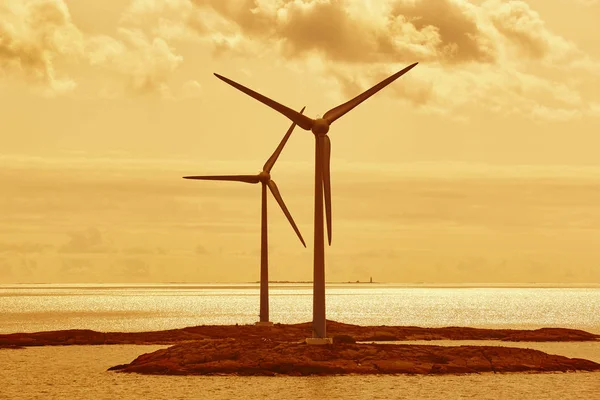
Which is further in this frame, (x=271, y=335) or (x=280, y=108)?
(x=271, y=335)

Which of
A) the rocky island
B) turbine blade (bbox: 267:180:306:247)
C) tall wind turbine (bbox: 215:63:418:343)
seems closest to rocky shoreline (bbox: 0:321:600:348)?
turbine blade (bbox: 267:180:306:247)

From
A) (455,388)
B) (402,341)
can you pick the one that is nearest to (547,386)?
(455,388)

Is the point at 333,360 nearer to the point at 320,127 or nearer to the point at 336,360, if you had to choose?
the point at 336,360

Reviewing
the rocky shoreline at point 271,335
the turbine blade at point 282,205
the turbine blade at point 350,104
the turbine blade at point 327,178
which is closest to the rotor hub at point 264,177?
the turbine blade at point 282,205

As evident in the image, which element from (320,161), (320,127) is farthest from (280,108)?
(320,161)

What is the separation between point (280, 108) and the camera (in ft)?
216

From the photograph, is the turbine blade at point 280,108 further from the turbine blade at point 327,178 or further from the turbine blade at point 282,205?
the turbine blade at point 282,205

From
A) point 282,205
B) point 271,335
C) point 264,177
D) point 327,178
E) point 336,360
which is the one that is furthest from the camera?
point 264,177

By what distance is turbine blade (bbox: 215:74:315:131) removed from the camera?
210 feet

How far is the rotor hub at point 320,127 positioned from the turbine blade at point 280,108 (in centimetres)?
30

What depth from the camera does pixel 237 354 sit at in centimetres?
6612

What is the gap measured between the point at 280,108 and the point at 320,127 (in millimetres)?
3500

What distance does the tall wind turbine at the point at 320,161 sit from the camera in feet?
204

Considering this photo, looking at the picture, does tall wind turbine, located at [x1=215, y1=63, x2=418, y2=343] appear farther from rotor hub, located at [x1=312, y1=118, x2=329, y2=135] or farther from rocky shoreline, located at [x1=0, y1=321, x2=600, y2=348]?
rocky shoreline, located at [x1=0, y1=321, x2=600, y2=348]
